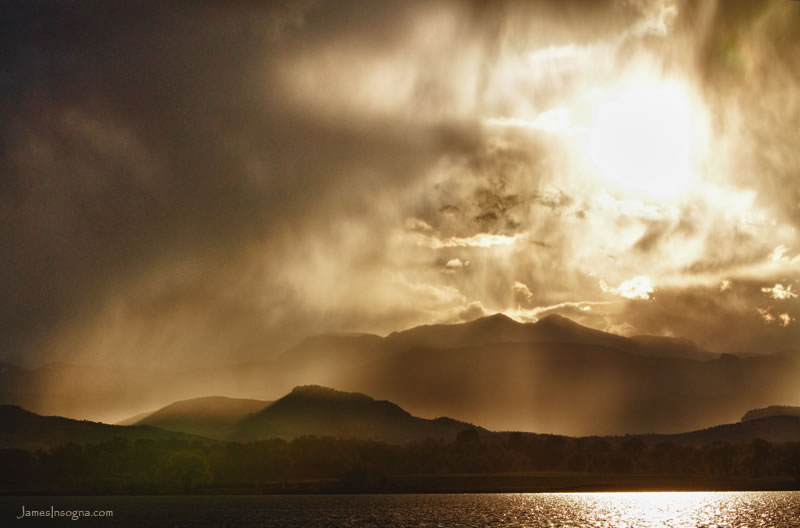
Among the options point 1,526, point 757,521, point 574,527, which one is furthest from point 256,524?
point 757,521

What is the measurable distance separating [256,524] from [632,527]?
9193 centimetres

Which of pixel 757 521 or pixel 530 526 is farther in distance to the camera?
pixel 757 521

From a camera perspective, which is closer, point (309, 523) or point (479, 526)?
point (479, 526)

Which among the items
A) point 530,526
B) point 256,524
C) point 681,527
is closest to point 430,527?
point 530,526

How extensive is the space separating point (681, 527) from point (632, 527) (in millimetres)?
11691

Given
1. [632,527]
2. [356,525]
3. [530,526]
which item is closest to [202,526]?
[356,525]

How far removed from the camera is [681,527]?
646 feet

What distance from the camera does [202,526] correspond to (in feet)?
618

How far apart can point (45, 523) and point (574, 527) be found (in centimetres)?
12819

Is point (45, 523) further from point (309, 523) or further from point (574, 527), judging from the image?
point (574, 527)

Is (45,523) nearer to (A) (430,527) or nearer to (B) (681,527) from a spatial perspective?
(A) (430,527)

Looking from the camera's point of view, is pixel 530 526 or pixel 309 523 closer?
pixel 530 526

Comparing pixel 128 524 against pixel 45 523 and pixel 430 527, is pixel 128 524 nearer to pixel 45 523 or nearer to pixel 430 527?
pixel 45 523

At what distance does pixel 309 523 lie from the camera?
199625mm
